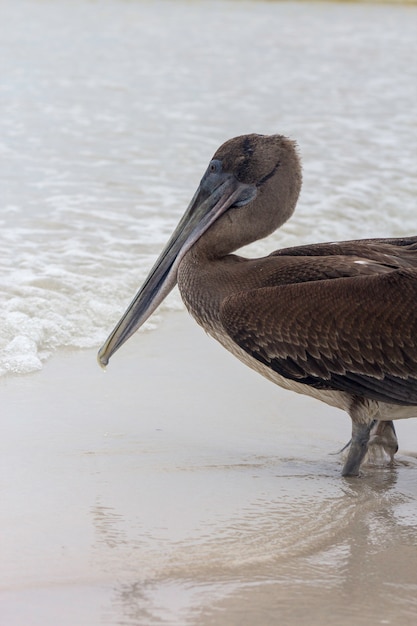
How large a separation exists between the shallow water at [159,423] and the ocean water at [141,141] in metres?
0.03

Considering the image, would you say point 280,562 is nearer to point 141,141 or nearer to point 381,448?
point 381,448

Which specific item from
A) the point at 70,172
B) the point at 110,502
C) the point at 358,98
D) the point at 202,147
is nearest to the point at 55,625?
the point at 110,502

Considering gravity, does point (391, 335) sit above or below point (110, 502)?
above

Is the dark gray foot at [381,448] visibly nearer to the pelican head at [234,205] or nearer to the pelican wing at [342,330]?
the pelican wing at [342,330]

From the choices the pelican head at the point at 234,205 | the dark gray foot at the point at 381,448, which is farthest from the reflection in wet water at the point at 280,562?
the pelican head at the point at 234,205

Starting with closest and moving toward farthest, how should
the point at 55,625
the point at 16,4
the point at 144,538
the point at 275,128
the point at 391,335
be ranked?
the point at 55,625
the point at 144,538
the point at 391,335
the point at 275,128
the point at 16,4

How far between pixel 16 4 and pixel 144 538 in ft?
68.1

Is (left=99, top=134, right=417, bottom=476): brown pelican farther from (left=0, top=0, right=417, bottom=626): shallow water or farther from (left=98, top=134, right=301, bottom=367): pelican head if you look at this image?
(left=0, top=0, right=417, bottom=626): shallow water

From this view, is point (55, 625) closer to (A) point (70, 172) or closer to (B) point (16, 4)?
(A) point (70, 172)

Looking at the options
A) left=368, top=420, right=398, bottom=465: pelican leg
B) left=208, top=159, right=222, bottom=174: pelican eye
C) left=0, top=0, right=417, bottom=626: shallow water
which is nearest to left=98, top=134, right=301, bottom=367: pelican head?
left=208, top=159, right=222, bottom=174: pelican eye

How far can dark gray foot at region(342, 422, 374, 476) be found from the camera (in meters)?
4.06

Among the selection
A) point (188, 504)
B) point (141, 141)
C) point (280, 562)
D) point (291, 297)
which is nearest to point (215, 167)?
point (291, 297)

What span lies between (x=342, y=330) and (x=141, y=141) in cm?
637

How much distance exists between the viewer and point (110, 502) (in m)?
3.64
